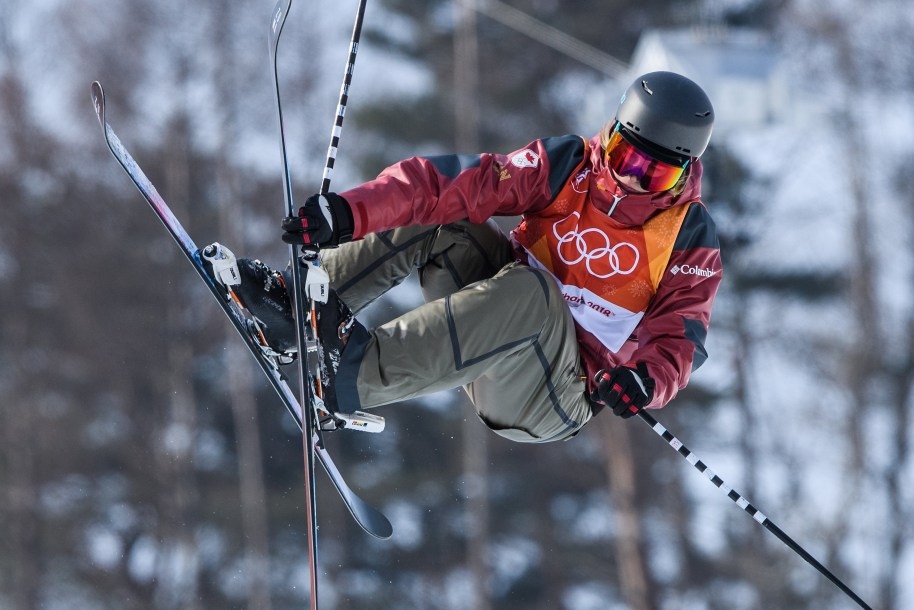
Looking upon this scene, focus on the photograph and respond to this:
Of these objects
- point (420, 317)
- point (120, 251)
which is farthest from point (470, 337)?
point (120, 251)

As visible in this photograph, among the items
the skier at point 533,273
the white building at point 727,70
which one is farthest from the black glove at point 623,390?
the white building at point 727,70

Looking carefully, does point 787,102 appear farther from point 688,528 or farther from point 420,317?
point 420,317

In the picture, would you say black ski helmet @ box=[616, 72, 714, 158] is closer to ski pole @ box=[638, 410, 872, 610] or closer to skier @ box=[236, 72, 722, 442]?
skier @ box=[236, 72, 722, 442]

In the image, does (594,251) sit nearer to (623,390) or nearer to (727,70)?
(623,390)

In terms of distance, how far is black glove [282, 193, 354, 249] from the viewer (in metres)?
3.83

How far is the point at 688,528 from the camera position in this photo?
1625 cm

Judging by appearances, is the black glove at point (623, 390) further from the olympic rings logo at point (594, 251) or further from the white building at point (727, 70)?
the white building at point (727, 70)

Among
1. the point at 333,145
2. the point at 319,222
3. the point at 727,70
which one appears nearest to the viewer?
the point at 319,222

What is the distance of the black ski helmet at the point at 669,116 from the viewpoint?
4172 mm

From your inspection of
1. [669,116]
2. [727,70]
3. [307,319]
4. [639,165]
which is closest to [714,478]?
[639,165]

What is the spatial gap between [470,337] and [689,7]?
45.4ft

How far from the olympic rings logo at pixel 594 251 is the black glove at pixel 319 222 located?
0.84m

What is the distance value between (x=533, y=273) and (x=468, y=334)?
301 mm

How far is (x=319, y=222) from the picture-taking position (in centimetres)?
383
